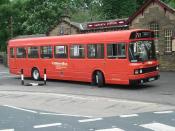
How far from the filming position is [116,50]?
73.3ft

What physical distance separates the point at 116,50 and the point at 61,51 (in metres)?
5.23

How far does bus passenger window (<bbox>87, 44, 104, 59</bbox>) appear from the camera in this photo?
76.5ft

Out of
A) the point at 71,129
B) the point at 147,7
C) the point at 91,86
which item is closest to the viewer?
the point at 71,129

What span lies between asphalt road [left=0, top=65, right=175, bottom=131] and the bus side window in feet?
16.5

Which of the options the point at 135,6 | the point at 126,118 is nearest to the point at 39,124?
the point at 126,118

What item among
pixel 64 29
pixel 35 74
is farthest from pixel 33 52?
pixel 64 29

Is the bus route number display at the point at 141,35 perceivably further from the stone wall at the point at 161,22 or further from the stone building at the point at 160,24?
the stone wall at the point at 161,22

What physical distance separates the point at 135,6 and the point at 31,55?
105 feet

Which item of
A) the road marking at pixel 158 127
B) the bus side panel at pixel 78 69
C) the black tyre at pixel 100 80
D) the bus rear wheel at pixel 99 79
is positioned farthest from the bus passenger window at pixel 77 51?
the road marking at pixel 158 127

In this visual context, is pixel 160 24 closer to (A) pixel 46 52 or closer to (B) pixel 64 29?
(A) pixel 46 52

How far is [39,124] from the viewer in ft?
41.3

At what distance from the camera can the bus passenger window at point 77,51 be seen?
24.8 meters

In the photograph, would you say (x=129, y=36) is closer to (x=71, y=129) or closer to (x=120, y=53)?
(x=120, y=53)

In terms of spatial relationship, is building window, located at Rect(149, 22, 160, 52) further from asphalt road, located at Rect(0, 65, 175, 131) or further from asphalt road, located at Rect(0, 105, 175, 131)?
asphalt road, located at Rect(0, 105, 175, 131)
